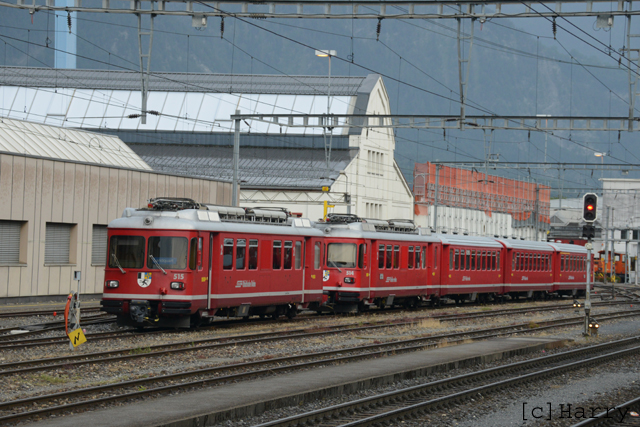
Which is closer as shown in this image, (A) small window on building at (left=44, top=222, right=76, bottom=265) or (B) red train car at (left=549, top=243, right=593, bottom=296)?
(A) small window on building at (left=44, top=222, right=76, bottom=265)

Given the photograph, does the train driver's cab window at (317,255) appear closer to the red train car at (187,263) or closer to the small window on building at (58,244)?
the red train car at (187,263)

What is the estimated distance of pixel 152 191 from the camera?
40.2 m

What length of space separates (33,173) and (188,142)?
3519cm

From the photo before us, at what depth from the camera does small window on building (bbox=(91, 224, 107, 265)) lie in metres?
37.0

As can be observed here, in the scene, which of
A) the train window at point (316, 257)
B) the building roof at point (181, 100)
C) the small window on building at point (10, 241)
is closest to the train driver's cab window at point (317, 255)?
the train window at point (316, 257)

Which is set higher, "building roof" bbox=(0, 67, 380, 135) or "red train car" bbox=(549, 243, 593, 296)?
"building roof" bbox=(0, 67, 380, 135)

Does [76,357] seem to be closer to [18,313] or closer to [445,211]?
[18,313]

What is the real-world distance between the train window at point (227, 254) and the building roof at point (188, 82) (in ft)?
148

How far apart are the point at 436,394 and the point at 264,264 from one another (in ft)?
38.1

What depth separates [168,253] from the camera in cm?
2223

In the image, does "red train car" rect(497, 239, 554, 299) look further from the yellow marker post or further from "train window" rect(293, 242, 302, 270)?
the yellow marker post

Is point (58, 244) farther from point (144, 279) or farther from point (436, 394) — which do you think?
point (436, 394)

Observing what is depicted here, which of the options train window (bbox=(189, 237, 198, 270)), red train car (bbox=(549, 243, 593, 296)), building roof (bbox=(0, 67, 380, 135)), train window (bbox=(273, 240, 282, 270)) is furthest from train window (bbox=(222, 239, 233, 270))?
building roof (bbox=(0, 67, 380, 135))

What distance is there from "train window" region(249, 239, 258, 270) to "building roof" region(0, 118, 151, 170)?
12518 millimetres
